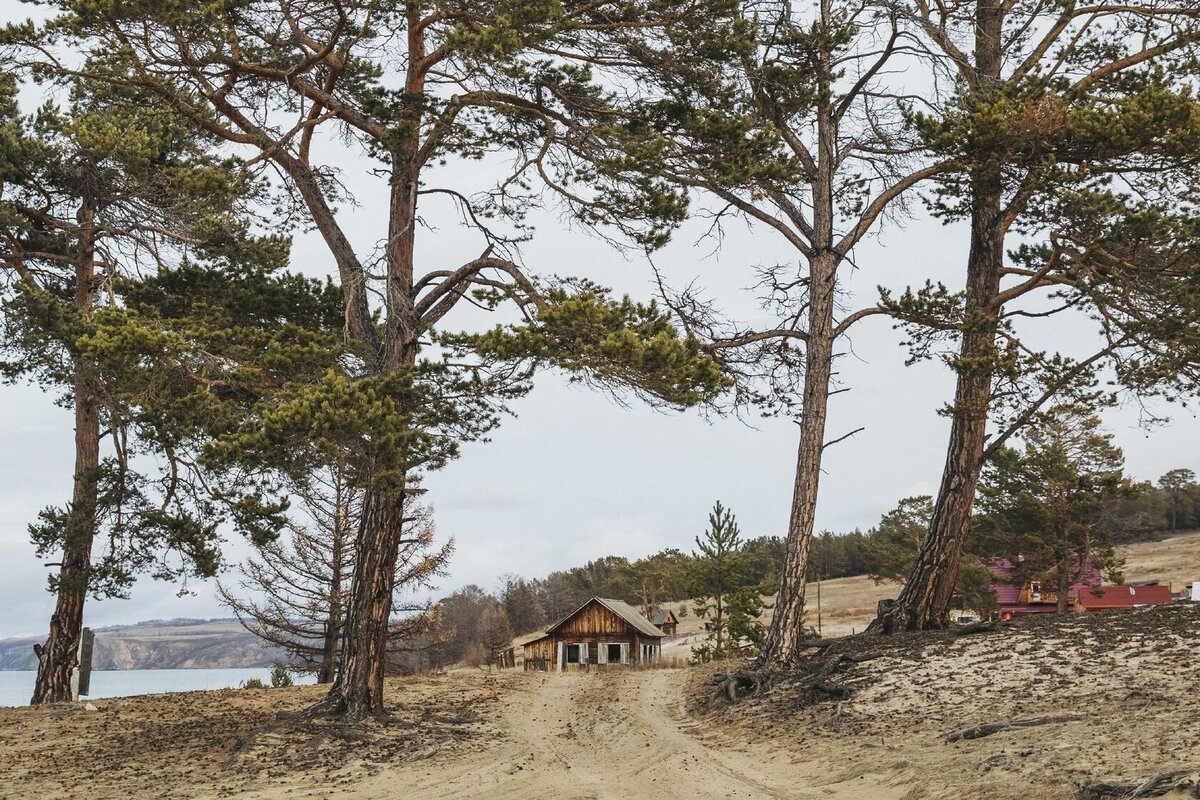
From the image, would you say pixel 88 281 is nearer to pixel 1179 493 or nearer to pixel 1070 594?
pixel 1070 594

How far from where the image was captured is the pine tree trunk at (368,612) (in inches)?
490

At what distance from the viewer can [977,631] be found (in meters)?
14.7

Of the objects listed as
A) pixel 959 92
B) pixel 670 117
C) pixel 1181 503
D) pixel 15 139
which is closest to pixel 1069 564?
pixel 959 92

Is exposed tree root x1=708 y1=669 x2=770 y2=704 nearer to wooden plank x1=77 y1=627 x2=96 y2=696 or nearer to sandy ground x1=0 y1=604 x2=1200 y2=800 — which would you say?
sandy ground x1=0 y1=604 x2=1200 y2=800

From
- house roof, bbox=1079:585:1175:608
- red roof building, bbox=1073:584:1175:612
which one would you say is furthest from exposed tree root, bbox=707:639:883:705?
house roof, bbox=1079:585:1175:608

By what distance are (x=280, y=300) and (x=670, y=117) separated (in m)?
6.09

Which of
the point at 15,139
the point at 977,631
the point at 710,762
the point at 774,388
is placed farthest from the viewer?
the point at 774,388

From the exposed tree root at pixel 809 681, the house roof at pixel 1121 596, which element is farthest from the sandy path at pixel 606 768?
the house roof at pixel 1121 596

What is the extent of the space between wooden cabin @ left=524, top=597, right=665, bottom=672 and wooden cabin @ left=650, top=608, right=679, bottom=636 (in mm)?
14582

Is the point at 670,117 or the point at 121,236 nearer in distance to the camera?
the point at 670,117

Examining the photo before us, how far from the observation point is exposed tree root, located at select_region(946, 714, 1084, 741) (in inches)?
355

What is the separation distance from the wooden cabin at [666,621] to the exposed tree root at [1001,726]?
145 feet

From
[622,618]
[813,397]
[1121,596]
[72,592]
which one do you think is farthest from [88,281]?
[1121,596]

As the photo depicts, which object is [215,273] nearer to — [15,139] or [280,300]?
[280,300]
